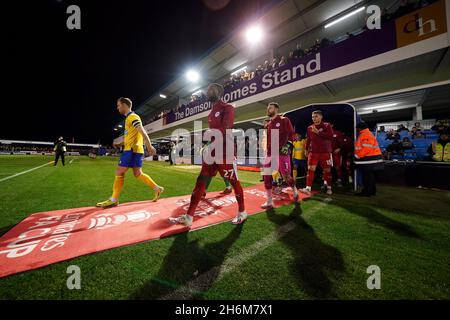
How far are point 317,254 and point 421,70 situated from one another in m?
9.03

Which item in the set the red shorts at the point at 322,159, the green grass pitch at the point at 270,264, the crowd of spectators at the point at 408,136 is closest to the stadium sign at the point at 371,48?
the crowd of spectators at the point at 408,136

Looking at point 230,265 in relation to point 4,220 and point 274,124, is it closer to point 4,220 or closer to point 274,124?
point 274,124

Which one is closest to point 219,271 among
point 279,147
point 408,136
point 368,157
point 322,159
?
point 279,147

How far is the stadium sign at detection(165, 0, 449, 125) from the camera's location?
5.40 metres

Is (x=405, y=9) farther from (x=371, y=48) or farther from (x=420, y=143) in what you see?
(x=420, y=143)

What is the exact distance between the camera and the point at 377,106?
947cm

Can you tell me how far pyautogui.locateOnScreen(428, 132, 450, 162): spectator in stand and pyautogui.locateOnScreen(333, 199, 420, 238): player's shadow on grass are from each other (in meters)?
4.89

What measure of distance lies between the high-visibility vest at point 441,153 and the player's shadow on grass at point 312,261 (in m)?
6.72

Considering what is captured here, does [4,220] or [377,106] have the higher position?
[377,106]

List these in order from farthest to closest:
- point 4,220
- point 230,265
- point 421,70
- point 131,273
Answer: point 421,70 < point 4,220 < point 230,265 < point 131,273

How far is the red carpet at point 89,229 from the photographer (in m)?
1.64
